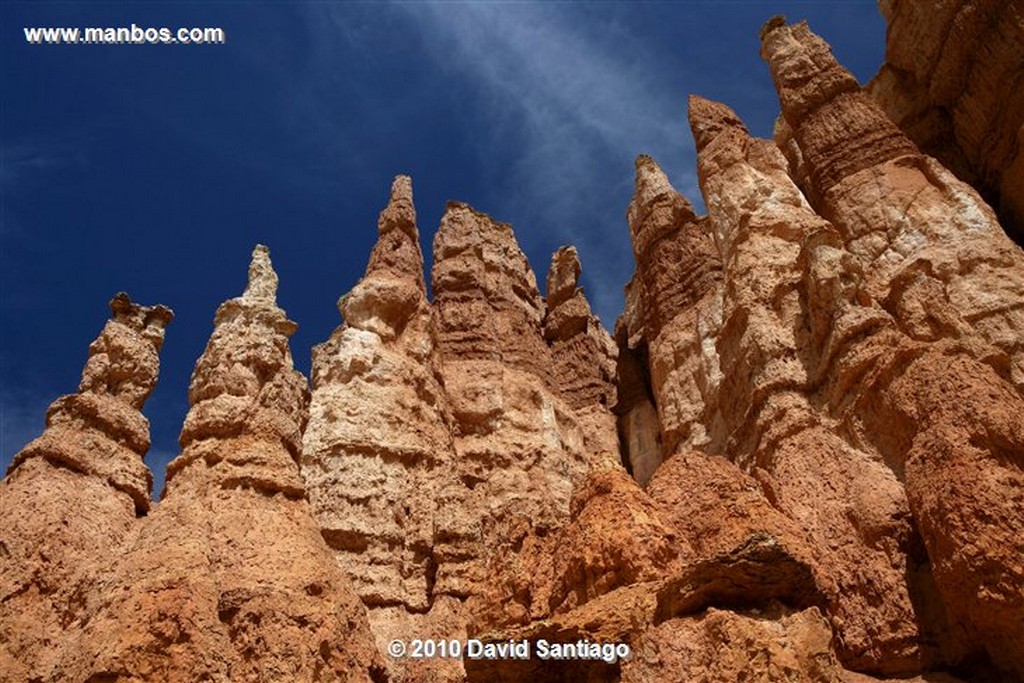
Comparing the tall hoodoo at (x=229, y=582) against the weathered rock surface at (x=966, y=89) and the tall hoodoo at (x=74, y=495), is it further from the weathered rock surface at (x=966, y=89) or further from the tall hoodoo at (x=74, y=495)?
the weathered rock surface at (x=966, y=89)

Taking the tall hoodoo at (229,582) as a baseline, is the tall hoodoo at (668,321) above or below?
above

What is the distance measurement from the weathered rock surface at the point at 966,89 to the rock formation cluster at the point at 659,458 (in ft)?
0.24

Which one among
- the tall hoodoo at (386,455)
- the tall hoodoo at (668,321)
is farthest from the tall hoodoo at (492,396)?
the tall hoodoo at (668,321)

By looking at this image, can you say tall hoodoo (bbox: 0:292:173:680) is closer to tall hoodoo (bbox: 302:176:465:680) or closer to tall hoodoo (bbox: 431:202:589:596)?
tall hoodoo (bbox: 302:176:465:680)

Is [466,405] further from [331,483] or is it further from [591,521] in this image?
[591,521]

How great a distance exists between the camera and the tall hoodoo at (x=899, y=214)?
12.4 meters

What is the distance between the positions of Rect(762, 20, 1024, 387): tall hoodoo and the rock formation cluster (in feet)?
0.20

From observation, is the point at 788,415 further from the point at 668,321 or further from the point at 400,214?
the point at 400,214

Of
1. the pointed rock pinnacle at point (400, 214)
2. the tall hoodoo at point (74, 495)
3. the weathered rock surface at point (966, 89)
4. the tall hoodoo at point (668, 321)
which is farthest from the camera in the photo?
the pointed rock pinnacle at point (400, 214)

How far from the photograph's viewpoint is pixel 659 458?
21.8m

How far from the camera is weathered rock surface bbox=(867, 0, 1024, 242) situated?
16594 mm

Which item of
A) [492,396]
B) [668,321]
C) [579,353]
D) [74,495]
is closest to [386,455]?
[492,396]

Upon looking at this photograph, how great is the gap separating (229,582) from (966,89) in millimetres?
16898

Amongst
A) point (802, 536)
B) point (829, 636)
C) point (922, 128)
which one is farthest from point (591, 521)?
point (922, 128)
